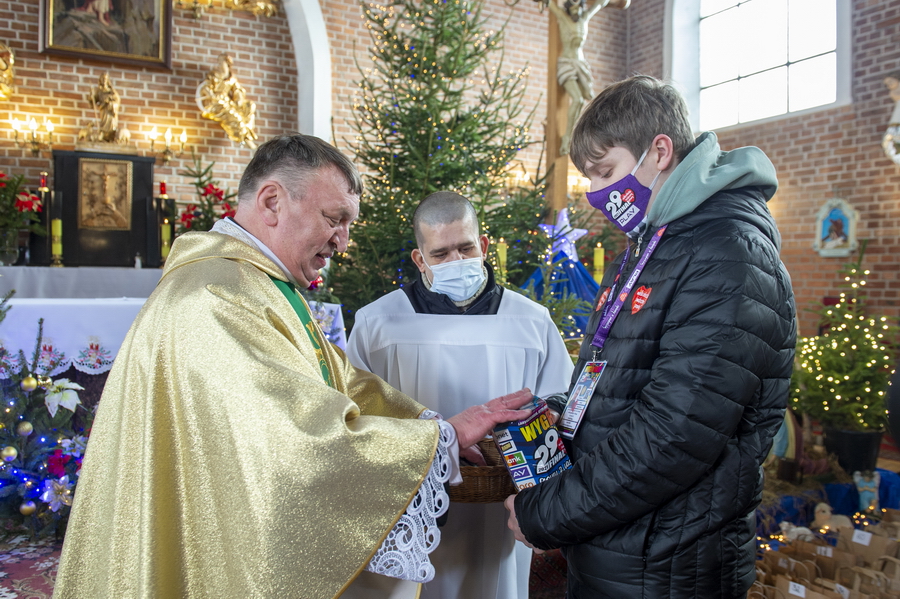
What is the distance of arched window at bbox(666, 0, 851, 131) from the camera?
7.50 metres

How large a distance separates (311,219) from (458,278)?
89 centimetres

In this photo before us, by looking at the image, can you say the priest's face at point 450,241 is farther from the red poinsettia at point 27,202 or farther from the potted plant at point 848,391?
the red poinsettia at point 27,202

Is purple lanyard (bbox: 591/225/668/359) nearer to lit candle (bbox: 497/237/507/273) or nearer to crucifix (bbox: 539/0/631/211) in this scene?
lit candle (bbox: 497/237/507/273)

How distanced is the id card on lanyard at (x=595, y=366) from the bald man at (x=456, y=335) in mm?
860

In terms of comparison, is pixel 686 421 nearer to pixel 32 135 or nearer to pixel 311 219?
pixel 311 219

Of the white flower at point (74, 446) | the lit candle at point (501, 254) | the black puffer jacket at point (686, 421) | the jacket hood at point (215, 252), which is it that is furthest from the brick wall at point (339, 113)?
the black puffer jacket at point (686, 421)

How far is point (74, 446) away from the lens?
128 inches

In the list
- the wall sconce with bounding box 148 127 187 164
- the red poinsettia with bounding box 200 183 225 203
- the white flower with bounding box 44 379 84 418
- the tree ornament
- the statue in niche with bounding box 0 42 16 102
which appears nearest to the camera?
the tree ornament

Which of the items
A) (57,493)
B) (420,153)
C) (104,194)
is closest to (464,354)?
(57,493)

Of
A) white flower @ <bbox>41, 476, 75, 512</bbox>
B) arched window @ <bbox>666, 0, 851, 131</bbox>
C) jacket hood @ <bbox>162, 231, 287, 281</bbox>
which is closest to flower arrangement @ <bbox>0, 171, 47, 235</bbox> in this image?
white flower @ <bbox>41, 476, 75, 512</bbox>

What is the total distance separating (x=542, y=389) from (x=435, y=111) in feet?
8.39

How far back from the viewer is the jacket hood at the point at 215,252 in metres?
1.52

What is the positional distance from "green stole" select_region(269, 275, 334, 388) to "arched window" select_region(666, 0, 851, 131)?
6.42 meters

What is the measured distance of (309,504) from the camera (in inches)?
49.3
